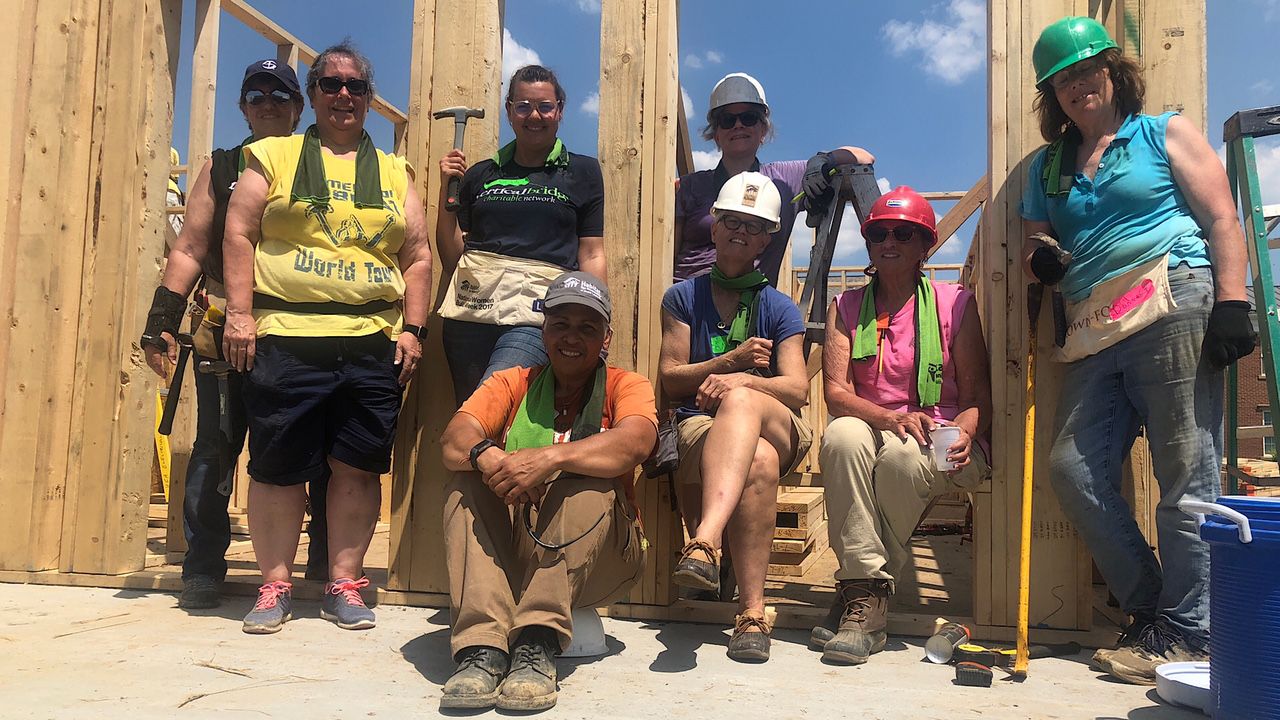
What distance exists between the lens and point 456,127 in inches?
140

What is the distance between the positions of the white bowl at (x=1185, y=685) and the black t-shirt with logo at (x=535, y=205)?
235 centimetres

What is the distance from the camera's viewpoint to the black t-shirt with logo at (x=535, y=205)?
Answer: 3.31 meters

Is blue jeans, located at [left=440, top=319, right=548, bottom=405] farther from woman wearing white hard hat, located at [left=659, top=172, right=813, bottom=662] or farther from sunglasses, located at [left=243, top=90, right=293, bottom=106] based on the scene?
sunglasses, located at [left=243, top=90, right=293, bottom=106]

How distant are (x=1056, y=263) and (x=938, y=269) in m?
9.58

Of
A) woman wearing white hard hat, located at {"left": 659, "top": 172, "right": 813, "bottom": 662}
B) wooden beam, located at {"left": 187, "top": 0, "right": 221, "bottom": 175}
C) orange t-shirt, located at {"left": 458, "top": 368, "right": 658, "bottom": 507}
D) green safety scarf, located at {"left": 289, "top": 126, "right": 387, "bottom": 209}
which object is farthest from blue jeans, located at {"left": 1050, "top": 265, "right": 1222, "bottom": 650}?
wooden beam, located at {"left": 187, "top": 0, "right": 221, "bottom": 175}

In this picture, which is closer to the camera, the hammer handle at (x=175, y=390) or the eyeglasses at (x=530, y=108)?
the eyeglasses at (x=530, y=108)

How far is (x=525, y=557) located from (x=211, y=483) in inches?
67.6

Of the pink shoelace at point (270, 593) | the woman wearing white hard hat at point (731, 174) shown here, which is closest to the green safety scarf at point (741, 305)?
the woman wearing white hard hat at point (731, 174)

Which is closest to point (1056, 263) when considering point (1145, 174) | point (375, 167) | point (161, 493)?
point (1145, 174)

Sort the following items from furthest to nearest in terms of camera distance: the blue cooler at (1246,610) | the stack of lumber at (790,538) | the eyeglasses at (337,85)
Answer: the stack of lumber at (790,538), the eyeglasses at (337,85), the blue cooler at (1246,610)

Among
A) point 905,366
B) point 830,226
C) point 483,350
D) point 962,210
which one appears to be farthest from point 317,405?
point 962,210

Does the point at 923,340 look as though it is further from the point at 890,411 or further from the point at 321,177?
the point at 321,177

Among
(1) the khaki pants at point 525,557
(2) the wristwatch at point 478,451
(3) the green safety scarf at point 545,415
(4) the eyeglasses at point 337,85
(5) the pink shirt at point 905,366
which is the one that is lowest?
(1) the khaki pants at point 525,557

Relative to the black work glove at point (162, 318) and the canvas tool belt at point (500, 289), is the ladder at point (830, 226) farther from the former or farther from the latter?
the black work glove at point (162, 318)
